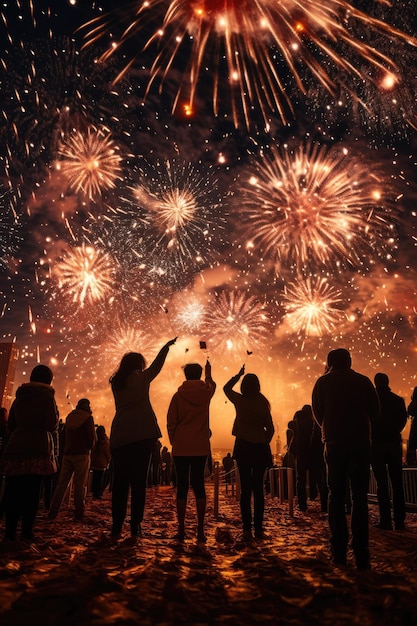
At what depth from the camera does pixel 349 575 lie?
3.28m

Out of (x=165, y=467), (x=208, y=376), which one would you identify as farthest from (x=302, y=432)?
(x=165, y=467)

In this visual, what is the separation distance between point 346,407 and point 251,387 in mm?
2026

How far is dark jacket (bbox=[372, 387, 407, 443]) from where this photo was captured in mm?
5996

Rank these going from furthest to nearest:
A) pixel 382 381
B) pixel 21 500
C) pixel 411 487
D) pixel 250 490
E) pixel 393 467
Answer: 1. pixel 411 487
2. pixel 382 381
3. pixel 393 467
4. pixel 250 490
5. pixel 21 500

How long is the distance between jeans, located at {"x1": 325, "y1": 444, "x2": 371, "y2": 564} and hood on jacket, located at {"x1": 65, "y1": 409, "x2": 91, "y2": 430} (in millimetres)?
4461

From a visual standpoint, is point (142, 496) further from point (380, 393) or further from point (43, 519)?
point (380, 393)

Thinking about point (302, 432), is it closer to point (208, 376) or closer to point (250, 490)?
point (250, 490)

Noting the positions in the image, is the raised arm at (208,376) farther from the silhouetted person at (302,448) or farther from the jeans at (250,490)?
the silhouetted person at (302,448)

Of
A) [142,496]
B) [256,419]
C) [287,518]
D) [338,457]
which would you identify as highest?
[256,419]

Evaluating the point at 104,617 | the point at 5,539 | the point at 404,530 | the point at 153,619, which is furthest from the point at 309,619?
the point at 404,530

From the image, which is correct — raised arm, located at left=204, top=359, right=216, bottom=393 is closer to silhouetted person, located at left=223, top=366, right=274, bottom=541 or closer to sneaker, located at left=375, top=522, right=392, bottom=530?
silhouetted person, located at left=223, top=366, right=274, bottom=541

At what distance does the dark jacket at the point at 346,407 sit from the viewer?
3.83 m

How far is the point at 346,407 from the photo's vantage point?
12.9 feet

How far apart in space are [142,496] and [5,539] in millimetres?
1386
